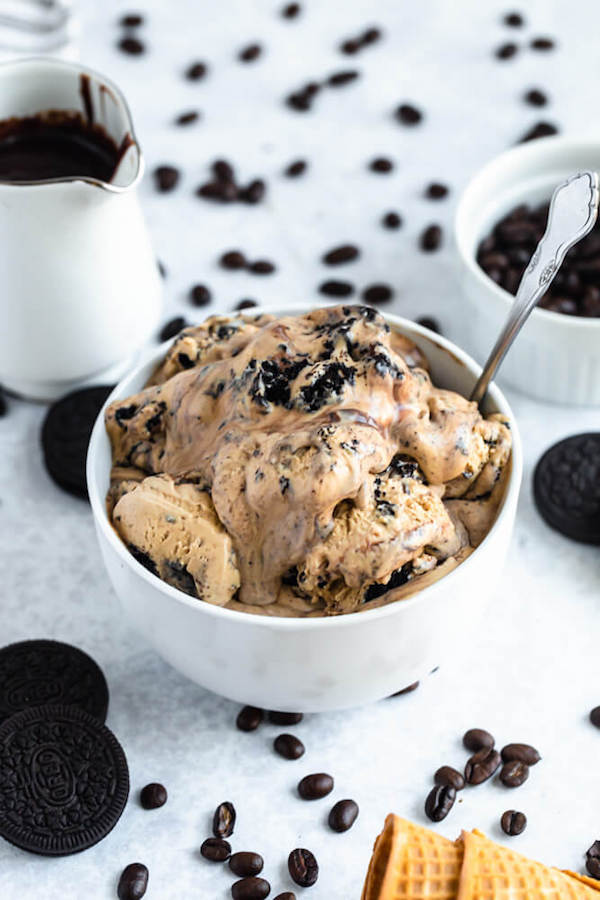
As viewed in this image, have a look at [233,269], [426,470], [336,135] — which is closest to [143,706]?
[426,470]

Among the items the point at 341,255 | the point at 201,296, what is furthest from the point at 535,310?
the point at 201,296

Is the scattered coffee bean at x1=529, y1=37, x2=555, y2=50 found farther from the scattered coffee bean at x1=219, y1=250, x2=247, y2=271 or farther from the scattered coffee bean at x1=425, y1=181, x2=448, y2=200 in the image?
the scattered coffee bean at x1=219, y1=250, x2=247, y2=271

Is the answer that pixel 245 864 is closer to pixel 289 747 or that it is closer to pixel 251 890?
pixel 251 890


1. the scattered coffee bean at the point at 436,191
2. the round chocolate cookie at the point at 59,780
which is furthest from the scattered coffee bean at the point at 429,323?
the round chocolate cookie at the point at 59,780

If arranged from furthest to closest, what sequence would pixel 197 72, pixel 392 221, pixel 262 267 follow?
pixel 197 72 → pixel 392 221 → pixel 262 267

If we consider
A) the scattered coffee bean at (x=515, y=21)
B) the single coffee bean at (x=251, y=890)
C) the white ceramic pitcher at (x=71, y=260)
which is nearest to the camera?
the single coffee bean at (x=251, y=890)

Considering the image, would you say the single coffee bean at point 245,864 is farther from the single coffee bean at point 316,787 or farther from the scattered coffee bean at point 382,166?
the scattered coffee bean at point 382,166
